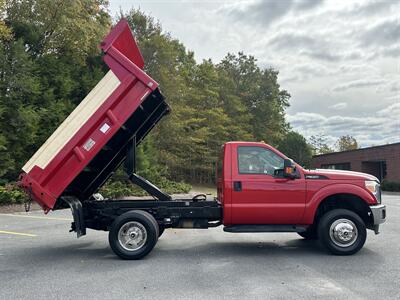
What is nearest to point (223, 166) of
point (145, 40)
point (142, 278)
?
point (142, 278)

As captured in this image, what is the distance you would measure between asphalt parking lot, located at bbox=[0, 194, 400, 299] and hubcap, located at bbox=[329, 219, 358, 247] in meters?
0.27

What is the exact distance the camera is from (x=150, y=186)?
795 cm

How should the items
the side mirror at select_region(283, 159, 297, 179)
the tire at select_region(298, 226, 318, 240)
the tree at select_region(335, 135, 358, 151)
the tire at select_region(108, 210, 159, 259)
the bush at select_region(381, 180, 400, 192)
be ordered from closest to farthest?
1. the tire at select_region(108, 210, 159, 259)
2. the side mirror at select_region(283, 159, 297, 179)
3. the tire at select_region(298, 226, 318, 240)
4. the bush at select_region(381, 180, 400, 192)
5. the tree at select_region(335, 135, 358, 151)

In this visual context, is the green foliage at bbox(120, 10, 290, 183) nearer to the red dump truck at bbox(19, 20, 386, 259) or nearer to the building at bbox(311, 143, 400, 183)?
the building at bbox(311, 143, 400, 183)

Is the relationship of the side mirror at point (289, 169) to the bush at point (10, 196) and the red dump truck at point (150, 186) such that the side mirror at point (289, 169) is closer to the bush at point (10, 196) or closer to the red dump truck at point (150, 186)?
the red dump truck at point (150, 186)

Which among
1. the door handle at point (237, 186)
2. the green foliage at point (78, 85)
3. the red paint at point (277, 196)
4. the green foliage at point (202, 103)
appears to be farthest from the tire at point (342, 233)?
the green foliage at point (202, 103)

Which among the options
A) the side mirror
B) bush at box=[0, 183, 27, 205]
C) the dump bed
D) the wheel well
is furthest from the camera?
bush at box=[0, 183, 27, 205]

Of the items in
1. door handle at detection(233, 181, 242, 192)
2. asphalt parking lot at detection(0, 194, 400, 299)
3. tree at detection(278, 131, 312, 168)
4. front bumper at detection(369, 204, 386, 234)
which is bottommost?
asphalt parking lot at detection(0, 194, 400, 299)

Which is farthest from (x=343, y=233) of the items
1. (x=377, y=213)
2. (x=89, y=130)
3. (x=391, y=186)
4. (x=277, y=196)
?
(x=391, y=186)

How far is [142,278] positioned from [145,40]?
2653cm

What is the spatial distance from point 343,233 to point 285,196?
1.21 metres

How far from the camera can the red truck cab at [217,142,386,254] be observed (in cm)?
733

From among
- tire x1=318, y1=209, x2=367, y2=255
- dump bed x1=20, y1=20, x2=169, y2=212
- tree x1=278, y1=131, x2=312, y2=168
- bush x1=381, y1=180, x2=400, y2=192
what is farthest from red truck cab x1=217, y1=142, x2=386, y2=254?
tree x1=278, y1=131, x2=312, y2=168

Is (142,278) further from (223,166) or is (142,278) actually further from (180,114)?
(180,114)
